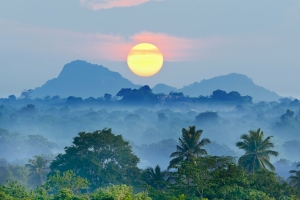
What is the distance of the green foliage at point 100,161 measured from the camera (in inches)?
2151

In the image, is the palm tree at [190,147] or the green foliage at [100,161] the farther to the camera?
the green foliage at [100,161]

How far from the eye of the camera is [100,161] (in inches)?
2240

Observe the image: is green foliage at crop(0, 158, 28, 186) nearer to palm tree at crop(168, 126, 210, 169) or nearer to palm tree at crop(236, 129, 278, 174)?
palm tree at crop(168, 126, 210, 169)

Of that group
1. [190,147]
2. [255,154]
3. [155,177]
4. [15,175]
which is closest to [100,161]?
[155,177]

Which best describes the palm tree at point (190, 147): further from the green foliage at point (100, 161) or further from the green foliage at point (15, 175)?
the green foliage at point (15, 175)

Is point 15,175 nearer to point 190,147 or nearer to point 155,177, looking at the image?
point 155,177

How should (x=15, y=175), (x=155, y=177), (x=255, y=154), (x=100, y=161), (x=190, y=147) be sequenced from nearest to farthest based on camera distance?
(x=155, y=177) < (x=190, y=147) < (x=255, y=154) < (x=100, y=161) < (x=15, y=175)

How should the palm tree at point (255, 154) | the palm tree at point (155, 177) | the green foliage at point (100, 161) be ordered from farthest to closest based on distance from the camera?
the green foliage at point (100, 161) < the palm tree at point (255, 154) < the palm tree at point (155, 177)

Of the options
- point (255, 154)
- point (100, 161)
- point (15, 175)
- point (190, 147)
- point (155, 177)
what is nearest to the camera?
point (155, 177)

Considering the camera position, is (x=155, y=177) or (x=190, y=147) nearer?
(x=155, y=177)

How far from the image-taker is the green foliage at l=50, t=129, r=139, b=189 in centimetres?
5462

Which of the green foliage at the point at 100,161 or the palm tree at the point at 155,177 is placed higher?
the green foliage at the point at 100,161

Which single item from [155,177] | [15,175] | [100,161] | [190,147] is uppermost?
[190,147]

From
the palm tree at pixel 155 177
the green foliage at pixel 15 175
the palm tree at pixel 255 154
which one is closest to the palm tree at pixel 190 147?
the palm tree at pixel 155 177
